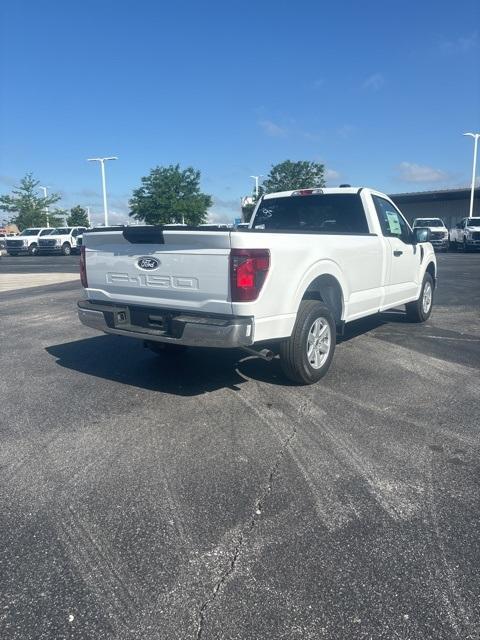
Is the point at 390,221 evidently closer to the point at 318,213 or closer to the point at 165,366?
the point at 318,213

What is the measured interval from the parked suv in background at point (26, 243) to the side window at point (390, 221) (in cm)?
3276

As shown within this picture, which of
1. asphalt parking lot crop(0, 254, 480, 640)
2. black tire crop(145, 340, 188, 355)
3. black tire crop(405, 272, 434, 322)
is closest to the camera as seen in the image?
asphalt parking lot crop(0, 254, 480, 640)

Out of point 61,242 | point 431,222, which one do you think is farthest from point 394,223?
point 61,242

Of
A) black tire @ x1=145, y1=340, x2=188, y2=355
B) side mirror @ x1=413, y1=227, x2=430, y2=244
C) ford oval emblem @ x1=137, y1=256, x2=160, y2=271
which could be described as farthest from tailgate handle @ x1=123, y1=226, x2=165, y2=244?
side mirror @ x1=413, y1=227, x2=430, y2=244

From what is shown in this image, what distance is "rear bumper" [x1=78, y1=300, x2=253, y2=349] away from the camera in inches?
167

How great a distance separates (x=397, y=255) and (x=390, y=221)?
0.48m

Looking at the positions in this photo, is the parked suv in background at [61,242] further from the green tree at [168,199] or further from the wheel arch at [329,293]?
the wheel arch at [329,293]

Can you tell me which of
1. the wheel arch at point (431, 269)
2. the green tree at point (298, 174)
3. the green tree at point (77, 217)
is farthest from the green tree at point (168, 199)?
the wheel arch at point (431, 269)

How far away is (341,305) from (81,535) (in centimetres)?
380

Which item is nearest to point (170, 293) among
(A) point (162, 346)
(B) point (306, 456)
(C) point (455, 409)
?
(A) point (162, 346)

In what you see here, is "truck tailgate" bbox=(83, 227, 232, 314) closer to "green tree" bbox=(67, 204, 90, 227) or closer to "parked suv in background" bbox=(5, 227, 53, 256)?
"parked suv in background" bbox=(5, 227, 53, 256)

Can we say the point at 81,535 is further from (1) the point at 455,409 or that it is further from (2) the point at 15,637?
(1) the point at 455,409

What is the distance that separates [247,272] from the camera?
13.8 ft

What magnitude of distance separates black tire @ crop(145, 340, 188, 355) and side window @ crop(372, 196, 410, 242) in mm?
3060
